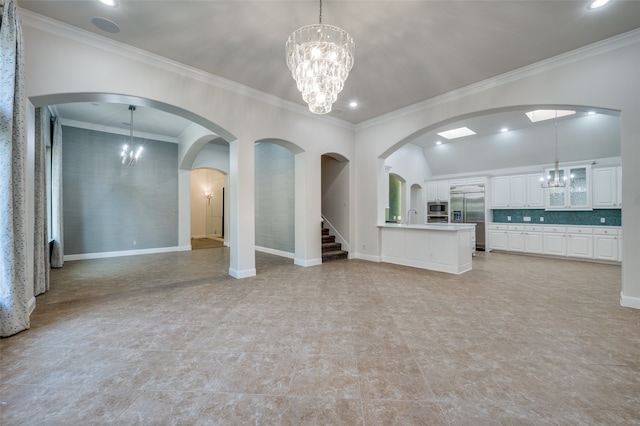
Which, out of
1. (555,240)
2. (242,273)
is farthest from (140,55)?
(555,240)

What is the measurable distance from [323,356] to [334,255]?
4313 mm

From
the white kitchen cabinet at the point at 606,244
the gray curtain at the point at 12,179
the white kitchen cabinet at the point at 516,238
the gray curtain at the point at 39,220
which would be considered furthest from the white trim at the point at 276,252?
the white kitchen cabinet at the point at 606,244

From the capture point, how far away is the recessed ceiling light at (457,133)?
761 cm

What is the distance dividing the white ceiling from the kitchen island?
9.66 feet

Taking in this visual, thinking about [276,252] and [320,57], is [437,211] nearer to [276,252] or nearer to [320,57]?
[276,252]

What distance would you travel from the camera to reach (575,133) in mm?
6527

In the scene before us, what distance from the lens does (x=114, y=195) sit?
7.11m

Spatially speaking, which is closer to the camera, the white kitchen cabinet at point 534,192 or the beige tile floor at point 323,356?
the beige tile floor at point 323,356

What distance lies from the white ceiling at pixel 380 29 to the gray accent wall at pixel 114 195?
4841 millimetres

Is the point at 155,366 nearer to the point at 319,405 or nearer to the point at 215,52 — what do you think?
the point at 319,405

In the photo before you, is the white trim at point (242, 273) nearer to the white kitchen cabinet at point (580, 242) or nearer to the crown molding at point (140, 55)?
the crown molding at point (140, 55)

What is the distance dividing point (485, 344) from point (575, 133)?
722cm

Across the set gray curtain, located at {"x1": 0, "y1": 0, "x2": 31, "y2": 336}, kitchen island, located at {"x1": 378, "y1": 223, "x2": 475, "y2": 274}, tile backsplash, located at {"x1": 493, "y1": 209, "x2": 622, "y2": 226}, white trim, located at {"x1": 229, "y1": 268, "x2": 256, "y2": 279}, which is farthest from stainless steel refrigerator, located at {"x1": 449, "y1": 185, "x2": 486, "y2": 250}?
gray curtain, located at {"x1": 0, "y1": 0, "x2": 31, "y2": 336}

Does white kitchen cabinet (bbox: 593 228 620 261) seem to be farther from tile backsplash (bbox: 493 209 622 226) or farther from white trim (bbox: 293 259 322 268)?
white trim (bbox: 293 259 322 268)
